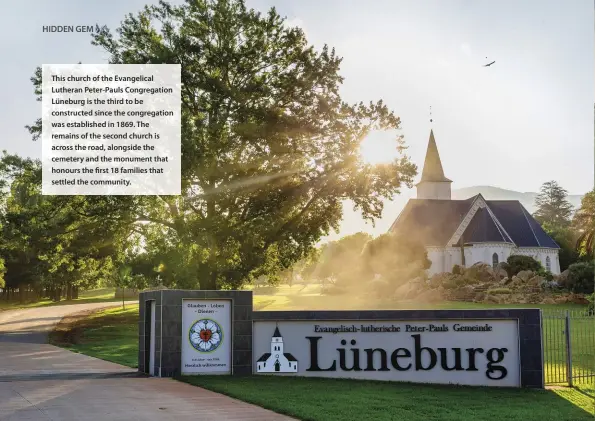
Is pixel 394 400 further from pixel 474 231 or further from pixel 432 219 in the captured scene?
pixel 432 219

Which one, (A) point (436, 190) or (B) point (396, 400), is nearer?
(B) point (396, 400)

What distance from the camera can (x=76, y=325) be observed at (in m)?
41.0

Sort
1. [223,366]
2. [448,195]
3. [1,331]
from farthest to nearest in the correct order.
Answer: [448,195], [1,331], [223,366]

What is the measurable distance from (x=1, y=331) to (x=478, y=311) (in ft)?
91.7

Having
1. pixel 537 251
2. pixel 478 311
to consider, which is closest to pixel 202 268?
pixel 478 311

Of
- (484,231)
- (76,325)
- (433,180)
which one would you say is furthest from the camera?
(433,180)

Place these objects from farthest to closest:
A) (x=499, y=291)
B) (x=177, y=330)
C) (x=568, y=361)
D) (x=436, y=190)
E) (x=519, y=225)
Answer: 1. (x=436, y=190)
2. (x=519, y=225)
3. (x=499, y=291)
4. (x=568, y=361)
5. (x=177, y=330)

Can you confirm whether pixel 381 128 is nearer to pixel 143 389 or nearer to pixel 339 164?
pixel 339 164

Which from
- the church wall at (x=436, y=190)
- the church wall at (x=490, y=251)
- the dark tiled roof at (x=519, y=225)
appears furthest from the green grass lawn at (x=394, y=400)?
the church wall at (x=436, y=190)

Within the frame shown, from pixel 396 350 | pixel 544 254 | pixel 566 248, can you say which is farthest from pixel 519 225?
pixel 396 350

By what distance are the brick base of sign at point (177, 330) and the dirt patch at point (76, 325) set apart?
555 inches

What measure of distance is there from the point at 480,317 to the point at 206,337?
7247mm

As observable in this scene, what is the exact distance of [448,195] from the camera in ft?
324

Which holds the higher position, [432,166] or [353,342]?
[432,166]
